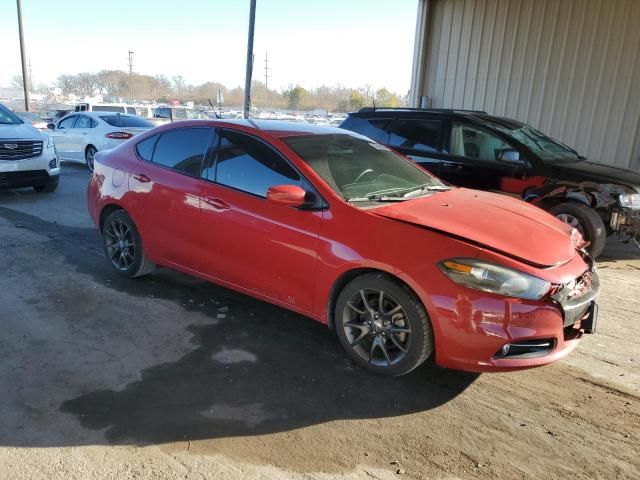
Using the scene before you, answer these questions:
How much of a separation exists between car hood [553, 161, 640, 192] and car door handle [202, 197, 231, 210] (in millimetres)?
4362

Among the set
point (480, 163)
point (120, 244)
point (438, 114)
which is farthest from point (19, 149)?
point (480, 163)

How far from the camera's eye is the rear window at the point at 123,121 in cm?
1304

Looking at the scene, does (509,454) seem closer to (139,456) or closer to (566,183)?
(139,456)

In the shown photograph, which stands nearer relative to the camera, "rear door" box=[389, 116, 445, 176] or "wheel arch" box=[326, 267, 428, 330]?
"wheel arch" box=[326, 267, 428, 330]

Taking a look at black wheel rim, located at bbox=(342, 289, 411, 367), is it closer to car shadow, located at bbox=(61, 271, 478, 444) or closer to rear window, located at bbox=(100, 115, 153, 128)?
car shadow, located at bbox=(61, 271, 478, 444)

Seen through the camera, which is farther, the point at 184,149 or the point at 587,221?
the point at 587,221

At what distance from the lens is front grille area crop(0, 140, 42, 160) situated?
874 centimetres

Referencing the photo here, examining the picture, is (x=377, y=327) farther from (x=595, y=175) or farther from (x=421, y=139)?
(x=421, y=139)

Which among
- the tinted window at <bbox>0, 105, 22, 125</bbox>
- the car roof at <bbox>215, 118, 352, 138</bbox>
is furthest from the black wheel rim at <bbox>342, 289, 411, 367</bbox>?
the tinted window at <bbox>0, 105, 22, 125</bbox>

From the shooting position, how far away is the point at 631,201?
20.2ft

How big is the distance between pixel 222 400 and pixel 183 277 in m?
Answer: 2.41

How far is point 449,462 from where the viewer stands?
271 cm

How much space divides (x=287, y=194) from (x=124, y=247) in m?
2.38

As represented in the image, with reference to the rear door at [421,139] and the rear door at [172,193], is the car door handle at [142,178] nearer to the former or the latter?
the rear door at [172,193]
